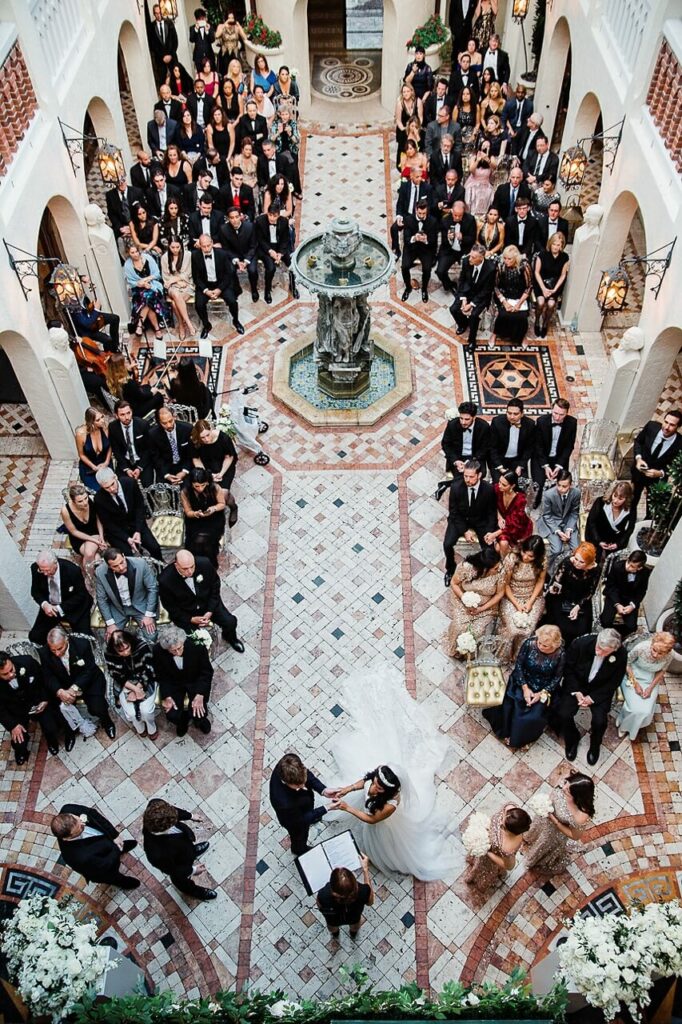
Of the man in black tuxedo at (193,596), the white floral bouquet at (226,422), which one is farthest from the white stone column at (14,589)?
the white floral bouquet at (226,422)

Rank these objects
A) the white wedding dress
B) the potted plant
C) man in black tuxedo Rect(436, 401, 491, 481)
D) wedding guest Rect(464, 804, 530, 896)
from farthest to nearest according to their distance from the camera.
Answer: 1. the potted plant
2. man in black tuxedo Rect(436, 401, 491, 481)
3. the white wedding dress
4. wedding guest Rect(464, 804, 530, 896)

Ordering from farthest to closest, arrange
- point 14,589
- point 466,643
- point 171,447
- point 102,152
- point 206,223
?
point 206,223 < point 102,152 < point 171,447 < point 14,589 < point 466,643

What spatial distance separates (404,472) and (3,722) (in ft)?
18.2

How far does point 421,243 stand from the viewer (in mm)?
13211

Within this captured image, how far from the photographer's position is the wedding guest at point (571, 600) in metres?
8.59

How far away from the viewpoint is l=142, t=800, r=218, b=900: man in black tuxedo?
670 centimetres

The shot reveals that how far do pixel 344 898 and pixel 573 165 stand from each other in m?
9.99

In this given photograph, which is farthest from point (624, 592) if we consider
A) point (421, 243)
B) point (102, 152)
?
point (102, 152)

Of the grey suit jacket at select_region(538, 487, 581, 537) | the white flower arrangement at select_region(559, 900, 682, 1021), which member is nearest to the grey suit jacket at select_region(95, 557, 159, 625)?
the grey suit jacket at select_region(538, 487, 581, 537)

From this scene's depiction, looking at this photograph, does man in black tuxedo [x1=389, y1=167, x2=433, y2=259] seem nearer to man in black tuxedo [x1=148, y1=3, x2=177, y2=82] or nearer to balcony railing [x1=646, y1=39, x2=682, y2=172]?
balcony railing [x1=646, y1=39, x2=682, y2=172]

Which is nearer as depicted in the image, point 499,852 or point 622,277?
point 499,852

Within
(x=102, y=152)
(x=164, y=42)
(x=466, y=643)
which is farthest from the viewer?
(x=164, y=42)

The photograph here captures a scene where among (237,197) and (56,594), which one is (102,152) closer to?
(237,197)

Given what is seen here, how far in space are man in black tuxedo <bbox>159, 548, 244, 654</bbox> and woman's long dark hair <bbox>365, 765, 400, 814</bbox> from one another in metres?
2.74
